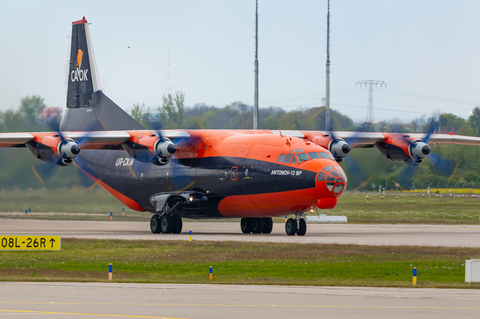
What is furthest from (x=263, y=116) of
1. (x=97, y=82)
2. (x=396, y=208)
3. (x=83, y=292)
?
(x=83, y=292)

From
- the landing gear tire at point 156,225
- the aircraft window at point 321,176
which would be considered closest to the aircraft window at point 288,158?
the aircraft window at point 321,176

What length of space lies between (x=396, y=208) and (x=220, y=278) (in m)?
40.6

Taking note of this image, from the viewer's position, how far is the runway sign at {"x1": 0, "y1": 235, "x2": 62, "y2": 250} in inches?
853

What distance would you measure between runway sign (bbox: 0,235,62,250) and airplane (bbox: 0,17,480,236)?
1202 cm

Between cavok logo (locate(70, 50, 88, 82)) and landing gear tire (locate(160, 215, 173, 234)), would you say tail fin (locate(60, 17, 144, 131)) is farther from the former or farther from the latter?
landing gear tire (locate(160, 215, 173, 234))

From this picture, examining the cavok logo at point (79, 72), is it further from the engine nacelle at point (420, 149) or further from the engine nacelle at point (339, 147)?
the engine nacelle at point (420, 149)

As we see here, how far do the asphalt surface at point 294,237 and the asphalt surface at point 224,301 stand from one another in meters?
13.9

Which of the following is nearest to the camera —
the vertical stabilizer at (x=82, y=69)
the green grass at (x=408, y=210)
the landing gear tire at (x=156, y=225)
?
the landing gear tire at (x=156, y=225)

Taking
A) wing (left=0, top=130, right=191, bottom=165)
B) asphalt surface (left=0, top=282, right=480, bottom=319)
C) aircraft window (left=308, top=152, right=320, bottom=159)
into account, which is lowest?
asphalt surface (left=0, top=282, right=480, bottom=319)

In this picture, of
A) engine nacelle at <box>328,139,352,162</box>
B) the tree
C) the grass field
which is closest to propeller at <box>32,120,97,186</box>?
the grass field

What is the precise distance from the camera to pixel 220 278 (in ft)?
69.4

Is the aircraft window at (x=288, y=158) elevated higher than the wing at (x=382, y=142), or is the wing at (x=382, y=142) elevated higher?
the wing at (x=382, y=142)

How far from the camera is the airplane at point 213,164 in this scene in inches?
1310

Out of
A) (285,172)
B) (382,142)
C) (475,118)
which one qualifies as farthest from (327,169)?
(475,118)
